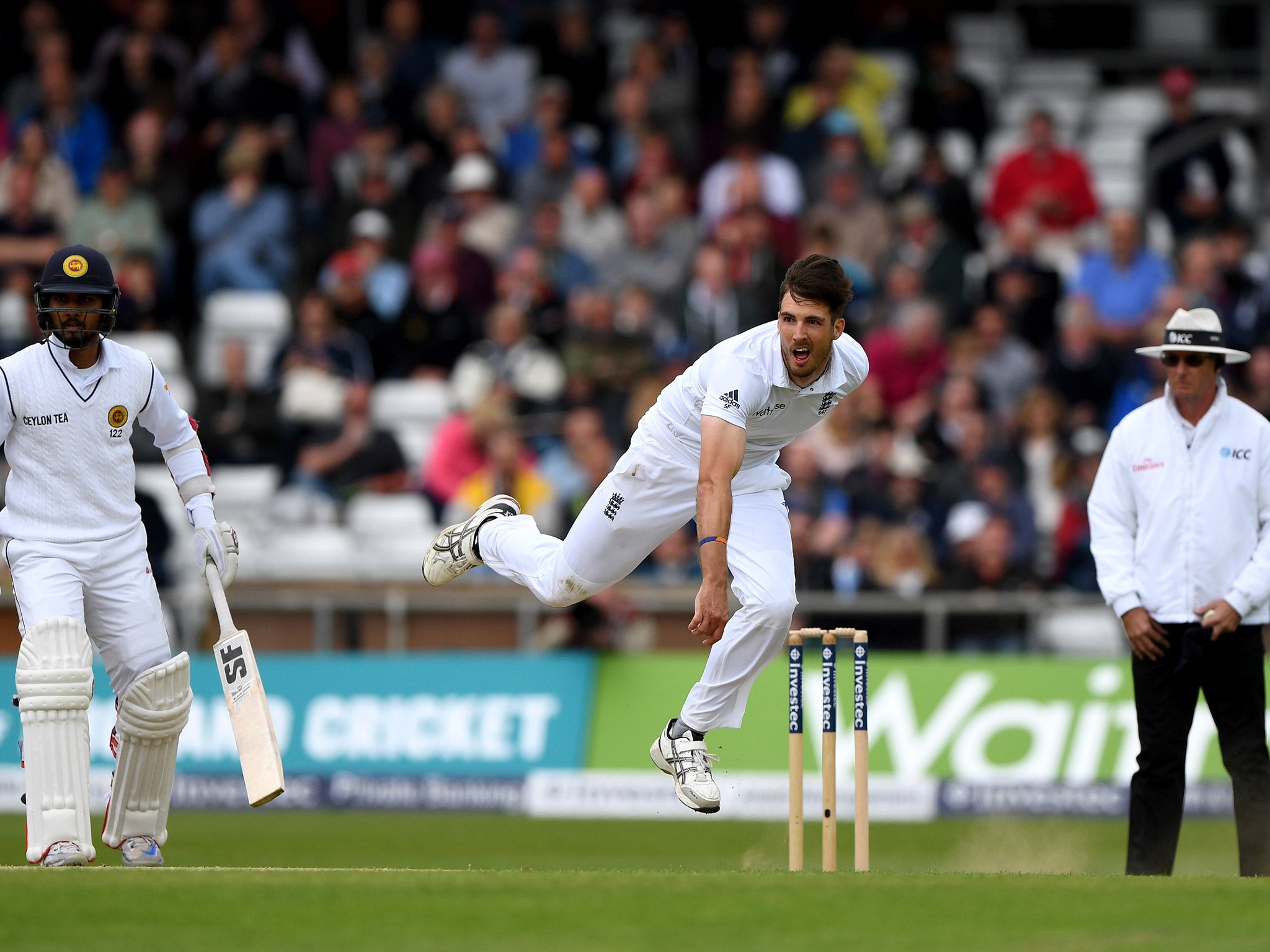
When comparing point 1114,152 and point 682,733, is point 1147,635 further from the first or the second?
point 1114,152

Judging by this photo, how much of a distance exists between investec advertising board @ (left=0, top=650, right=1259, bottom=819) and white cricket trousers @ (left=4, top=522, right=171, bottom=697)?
486cm

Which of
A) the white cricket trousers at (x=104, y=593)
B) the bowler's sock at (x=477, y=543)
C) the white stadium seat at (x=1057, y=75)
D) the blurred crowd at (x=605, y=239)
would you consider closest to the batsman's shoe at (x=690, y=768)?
the bowler's sock at (x=477, y=543)

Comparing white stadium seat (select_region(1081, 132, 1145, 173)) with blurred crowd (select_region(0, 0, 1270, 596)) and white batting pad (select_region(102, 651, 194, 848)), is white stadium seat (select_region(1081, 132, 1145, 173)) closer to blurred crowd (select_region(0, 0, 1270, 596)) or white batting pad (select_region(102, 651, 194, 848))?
blurred crowd (select_region(0, 0, 1270, 596))

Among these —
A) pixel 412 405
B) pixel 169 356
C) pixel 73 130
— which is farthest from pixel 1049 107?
pixel 73 130

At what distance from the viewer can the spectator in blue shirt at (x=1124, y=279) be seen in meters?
15.9

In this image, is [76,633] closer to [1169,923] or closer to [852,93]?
[1169,923]

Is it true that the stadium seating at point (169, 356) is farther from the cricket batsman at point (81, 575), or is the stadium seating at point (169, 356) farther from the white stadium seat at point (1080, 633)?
the cricket batsman at point (81, 575)

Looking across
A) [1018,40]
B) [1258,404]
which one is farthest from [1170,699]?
[1018,40]

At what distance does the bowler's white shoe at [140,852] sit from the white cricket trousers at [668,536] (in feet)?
6.31

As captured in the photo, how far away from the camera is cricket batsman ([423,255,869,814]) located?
7.61m

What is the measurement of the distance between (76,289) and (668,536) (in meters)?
2.59

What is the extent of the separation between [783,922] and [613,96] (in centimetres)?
1248

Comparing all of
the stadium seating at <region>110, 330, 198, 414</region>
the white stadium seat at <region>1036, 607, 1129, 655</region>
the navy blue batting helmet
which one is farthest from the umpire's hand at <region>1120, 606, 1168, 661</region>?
the stadium seating at <region>110, 330, 198, 414</region>

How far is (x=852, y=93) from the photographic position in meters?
17.7
